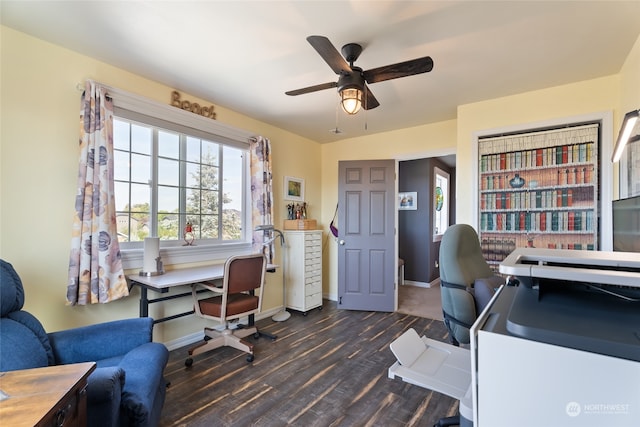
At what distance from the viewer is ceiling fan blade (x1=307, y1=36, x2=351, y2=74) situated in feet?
4.86

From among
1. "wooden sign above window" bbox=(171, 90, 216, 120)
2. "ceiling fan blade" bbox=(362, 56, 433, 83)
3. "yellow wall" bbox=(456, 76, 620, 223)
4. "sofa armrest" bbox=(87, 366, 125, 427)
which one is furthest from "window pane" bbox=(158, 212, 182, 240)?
"yellow wall" bbox=(456, 76, 620, 223)

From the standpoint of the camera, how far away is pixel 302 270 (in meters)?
3.69

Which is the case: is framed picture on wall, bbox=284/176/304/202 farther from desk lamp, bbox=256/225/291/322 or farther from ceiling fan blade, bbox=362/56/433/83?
ceiling fan blade, bbox=362/56/433/83

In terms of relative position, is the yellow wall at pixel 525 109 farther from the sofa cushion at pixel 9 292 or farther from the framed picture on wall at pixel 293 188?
the sofa cushion at pixel 9 292

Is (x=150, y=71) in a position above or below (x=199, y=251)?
above

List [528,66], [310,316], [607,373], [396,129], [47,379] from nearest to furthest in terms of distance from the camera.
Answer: [607,373]
[47,379]
[528,66]
[310,316]
[396,129]

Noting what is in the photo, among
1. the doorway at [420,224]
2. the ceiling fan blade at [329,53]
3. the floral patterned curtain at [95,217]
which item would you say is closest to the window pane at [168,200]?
the floral patterned curtain at [95,217]

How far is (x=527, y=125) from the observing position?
276 centimetres

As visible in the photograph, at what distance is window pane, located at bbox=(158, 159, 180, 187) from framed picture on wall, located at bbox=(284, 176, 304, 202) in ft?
4.82

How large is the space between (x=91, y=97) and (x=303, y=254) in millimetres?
2595

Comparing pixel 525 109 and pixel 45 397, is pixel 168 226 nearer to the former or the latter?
pixel 45 397

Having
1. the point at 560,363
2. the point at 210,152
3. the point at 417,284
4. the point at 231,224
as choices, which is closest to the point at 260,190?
the point at 231,224

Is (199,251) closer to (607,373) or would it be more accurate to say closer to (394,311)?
(394,311)

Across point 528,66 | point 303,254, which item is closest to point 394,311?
point 303,254
